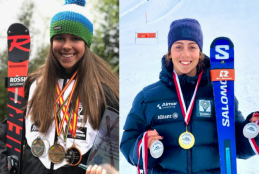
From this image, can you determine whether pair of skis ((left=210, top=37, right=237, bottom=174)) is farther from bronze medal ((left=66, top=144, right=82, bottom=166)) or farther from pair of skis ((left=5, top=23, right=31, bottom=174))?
pair of skis ((left=5, top=23, right=31, bottom=174))

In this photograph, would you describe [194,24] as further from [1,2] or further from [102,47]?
[1,2]

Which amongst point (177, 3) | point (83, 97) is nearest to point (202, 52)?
point (177, 3)

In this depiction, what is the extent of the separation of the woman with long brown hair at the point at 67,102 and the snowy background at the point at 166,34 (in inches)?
9.5

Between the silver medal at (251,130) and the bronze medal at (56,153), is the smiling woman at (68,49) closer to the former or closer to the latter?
the bronze medal at (56,153)

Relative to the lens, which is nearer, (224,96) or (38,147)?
(224,96)

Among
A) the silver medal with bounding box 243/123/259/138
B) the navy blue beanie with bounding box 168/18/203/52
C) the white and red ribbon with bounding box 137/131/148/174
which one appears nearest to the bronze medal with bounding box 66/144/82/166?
the white and red ribbon with bounding box 137/131/148/174

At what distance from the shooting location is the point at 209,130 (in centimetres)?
173

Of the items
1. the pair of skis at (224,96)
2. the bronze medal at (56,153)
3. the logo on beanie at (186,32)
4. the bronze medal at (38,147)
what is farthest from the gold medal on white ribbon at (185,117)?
the bronze medal at (38,147)

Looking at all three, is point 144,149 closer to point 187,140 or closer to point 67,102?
point 187,140

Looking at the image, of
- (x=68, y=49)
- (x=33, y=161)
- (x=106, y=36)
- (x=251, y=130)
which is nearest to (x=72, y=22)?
(x=68, y=49)

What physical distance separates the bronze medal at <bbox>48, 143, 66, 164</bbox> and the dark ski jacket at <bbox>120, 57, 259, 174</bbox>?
0.41 m

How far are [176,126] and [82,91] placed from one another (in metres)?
Result: 0.68

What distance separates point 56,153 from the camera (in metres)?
1.99

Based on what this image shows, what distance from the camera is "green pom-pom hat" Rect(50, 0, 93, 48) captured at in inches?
77.4
